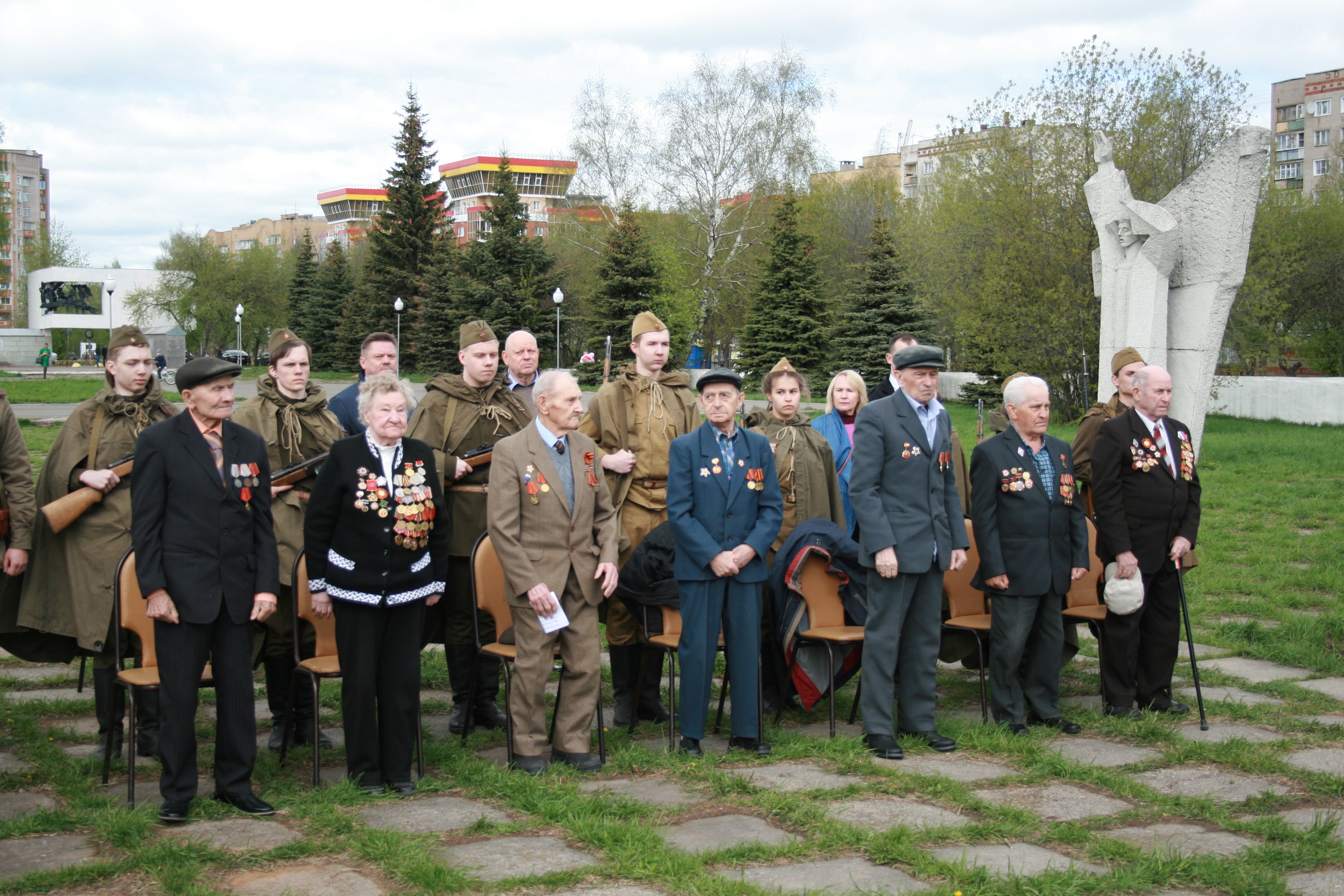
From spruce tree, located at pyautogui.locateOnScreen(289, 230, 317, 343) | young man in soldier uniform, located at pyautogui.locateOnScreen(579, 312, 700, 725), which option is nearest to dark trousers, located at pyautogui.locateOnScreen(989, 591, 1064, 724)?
young man in soldier uniform, located at pyautogui.locateOnScreen(579, 312, 700, 725)

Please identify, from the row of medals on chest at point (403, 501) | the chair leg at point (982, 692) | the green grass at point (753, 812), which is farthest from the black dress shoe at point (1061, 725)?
the row of medals on chest at point (403, 501)

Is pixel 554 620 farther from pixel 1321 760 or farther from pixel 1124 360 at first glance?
pixel 1124 360

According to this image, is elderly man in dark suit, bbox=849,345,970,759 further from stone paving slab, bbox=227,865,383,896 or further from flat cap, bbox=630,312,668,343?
stone paving slab, bbox=227,865,383,896

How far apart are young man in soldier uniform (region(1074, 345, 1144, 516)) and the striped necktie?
4682 mm

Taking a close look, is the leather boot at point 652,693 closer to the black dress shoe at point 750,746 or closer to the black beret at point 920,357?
the black dress shoe at point 750,746

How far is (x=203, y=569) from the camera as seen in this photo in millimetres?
4395

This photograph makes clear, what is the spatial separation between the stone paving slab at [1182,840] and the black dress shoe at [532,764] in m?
2.33

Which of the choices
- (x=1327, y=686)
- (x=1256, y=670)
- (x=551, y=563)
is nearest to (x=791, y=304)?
(x=1256, y=670)

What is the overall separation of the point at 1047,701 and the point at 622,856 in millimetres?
2936

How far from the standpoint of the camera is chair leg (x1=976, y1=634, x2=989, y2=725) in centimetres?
589

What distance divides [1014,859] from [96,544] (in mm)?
4204

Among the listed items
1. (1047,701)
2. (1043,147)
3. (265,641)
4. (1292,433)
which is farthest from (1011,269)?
(265,641)

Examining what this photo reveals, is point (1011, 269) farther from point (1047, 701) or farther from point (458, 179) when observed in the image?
point (458, 179)

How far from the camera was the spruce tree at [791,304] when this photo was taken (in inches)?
1329
